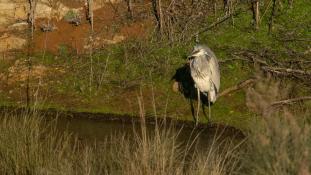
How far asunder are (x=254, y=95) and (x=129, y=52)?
1269cm

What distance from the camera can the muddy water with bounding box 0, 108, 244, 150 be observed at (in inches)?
509

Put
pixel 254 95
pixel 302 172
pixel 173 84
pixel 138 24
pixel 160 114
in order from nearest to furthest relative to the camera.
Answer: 1. pixel 302 172
2. pixel 254 95
3. pixel 160 114
4. pixel 173 84
5. pixel 138 24

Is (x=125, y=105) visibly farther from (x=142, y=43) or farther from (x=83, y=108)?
(x=142, y=43)

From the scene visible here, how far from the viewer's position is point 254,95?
16.2 feet

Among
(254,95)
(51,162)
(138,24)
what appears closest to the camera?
(254,95)

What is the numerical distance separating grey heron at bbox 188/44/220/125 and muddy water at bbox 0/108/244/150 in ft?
3.04

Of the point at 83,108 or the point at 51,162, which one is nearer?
the point at 51,162

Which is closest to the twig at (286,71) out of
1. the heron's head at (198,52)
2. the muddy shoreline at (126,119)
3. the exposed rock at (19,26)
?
the heron's head at (198,52)

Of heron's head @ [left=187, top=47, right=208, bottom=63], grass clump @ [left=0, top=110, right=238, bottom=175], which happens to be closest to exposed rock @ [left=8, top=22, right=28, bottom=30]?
heron's head @ [left=187, top=47, right=208, bottom=63]

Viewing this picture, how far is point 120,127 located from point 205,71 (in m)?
2.21

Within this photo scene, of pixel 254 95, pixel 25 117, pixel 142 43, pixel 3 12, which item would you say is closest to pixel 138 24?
pixel 142 43

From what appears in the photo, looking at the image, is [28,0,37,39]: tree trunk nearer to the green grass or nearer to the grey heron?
the green grass

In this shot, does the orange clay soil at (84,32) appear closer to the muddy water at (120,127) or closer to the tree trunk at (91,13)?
the tree trunk at (91,13)

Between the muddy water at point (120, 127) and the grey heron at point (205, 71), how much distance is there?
0.93 meters
